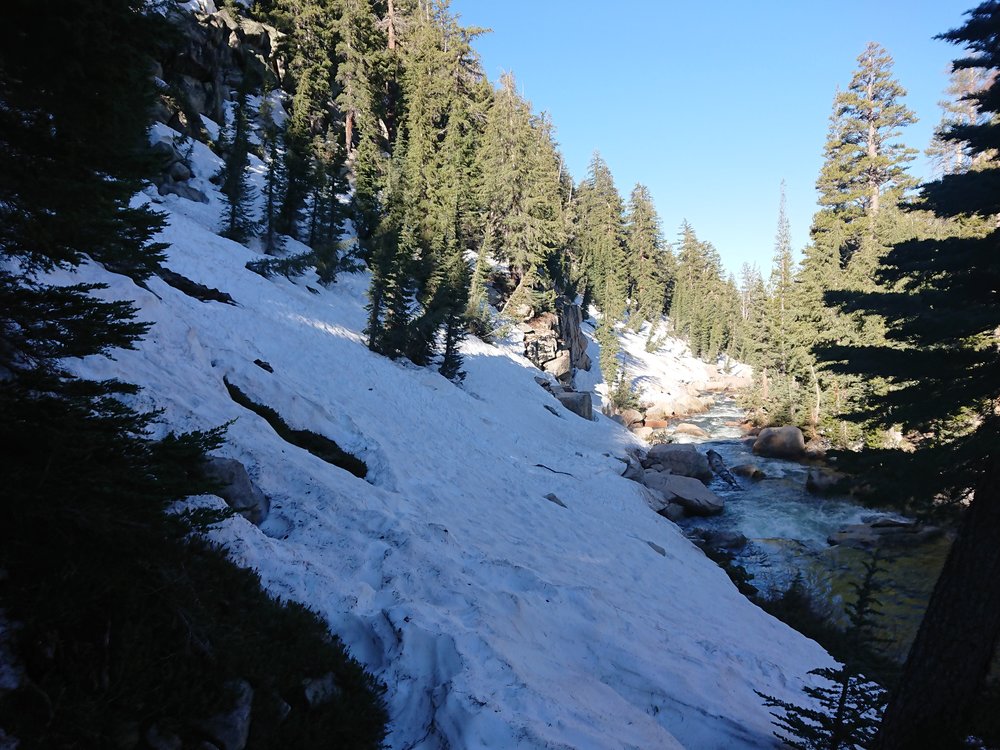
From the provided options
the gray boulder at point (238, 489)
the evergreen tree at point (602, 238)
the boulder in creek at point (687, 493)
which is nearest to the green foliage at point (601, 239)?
the evergreen tree at point (602, 238)

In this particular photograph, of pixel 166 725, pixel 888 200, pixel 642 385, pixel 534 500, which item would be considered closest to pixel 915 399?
pixel 166 725

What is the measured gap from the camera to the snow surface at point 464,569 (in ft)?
17.5

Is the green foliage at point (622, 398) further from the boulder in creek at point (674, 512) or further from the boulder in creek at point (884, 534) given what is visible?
the boulder in creek at point (884, 534)

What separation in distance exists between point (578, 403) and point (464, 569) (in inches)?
1086

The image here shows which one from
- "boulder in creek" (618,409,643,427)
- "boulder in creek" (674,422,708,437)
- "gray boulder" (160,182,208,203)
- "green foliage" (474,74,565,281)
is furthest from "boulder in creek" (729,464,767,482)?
"gray boulder" (160,182,208,203)

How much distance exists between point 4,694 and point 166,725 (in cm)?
81

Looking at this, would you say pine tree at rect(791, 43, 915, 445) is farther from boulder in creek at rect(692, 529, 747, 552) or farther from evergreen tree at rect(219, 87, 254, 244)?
evergreen tree at rect(219, 87, 254, 244)

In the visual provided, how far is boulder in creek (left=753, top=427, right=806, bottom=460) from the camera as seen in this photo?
100 ft

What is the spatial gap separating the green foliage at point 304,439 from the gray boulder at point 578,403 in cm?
2441

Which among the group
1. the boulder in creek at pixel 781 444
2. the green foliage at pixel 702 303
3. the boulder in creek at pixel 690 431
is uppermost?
the green foliage at pixel 702 303

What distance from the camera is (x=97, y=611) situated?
2893mm

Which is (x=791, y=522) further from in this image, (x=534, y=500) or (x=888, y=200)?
(x=888, y=200)

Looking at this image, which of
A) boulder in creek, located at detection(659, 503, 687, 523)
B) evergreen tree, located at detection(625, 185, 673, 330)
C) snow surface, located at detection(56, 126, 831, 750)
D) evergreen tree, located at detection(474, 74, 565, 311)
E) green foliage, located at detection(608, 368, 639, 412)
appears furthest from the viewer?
evergreen tree, located at detection(625, 185, 673, 330)

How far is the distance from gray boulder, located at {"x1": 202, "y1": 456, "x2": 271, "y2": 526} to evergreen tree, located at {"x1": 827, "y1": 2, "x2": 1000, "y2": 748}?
7872 mm
